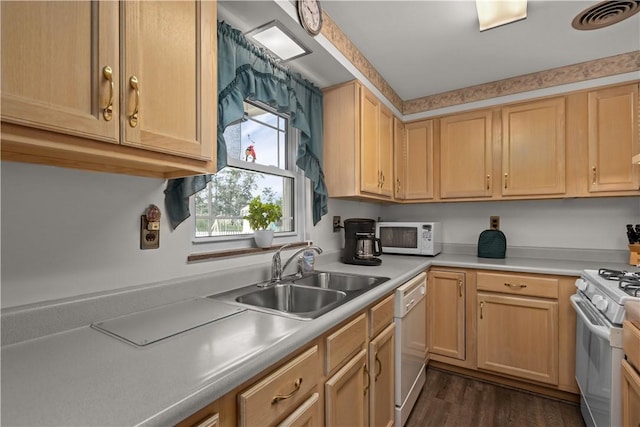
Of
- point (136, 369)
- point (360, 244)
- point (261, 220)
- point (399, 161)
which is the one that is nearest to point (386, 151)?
point (399, 161)

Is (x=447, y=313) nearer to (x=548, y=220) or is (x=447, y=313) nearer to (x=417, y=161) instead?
(x=548, y=220)

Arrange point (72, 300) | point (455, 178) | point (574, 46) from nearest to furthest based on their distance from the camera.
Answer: point (72, 300)
point (574, 46)
point (455, 178)

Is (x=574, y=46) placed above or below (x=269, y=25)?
above

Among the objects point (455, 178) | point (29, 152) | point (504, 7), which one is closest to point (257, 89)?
point (29, 152)

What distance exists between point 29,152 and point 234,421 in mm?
832

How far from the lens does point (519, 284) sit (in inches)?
82.6

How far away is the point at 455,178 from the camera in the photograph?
2.68 metres

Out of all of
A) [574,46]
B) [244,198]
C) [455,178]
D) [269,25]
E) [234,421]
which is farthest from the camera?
[455,178]

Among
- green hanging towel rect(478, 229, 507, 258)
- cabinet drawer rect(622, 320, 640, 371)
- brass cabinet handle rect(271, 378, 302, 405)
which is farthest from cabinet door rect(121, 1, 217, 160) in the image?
green hanging towel rect(478, 229, 507, 258)

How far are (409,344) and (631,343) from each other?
1030mm

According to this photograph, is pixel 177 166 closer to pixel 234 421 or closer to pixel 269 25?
pixel 234 421

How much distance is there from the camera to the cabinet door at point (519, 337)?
2.02 meters

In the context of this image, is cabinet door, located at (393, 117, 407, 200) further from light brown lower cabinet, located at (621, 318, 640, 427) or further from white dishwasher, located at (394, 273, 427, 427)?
light brown lower cabinet, located at (621, 318, 640, 427)

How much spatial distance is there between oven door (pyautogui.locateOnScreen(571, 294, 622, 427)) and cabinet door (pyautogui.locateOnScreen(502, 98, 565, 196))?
94 cm
